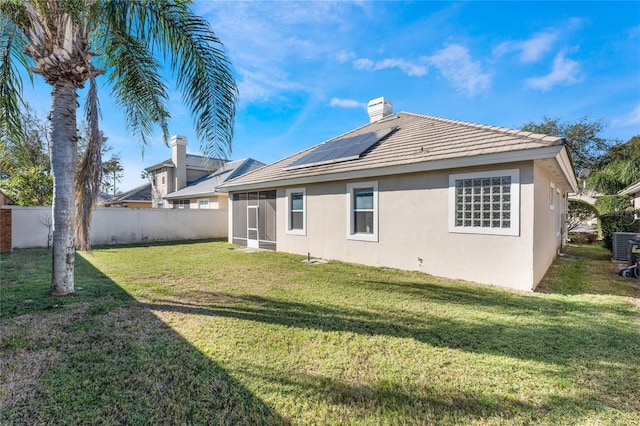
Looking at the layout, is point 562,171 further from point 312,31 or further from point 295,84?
A: point 295,84

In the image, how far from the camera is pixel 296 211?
1177cm

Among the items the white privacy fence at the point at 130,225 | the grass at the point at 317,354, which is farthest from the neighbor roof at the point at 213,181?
the grass at the point at 317,354

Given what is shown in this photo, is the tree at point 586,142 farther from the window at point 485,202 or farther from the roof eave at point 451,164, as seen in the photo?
the window at point 485,202

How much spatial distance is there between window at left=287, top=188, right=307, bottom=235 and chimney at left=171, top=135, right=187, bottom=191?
1772 centimetres

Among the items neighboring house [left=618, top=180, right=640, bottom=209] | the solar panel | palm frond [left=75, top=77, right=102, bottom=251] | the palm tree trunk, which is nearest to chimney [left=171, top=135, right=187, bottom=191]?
the solar panel

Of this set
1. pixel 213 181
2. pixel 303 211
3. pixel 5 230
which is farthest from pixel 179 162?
pixel 303 211

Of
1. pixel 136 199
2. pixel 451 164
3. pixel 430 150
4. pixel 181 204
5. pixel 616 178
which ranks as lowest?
pixel 181 204

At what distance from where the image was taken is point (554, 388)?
2893mm

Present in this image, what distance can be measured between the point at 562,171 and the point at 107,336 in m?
11.3

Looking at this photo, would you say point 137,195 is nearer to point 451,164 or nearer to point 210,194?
point 210,194

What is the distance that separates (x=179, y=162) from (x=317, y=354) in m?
26.3

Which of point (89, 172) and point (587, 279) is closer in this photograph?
point (89, 172)

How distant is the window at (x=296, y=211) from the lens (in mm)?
11336

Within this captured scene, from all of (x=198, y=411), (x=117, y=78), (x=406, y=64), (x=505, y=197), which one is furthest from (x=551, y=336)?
(x=406, y=64)
